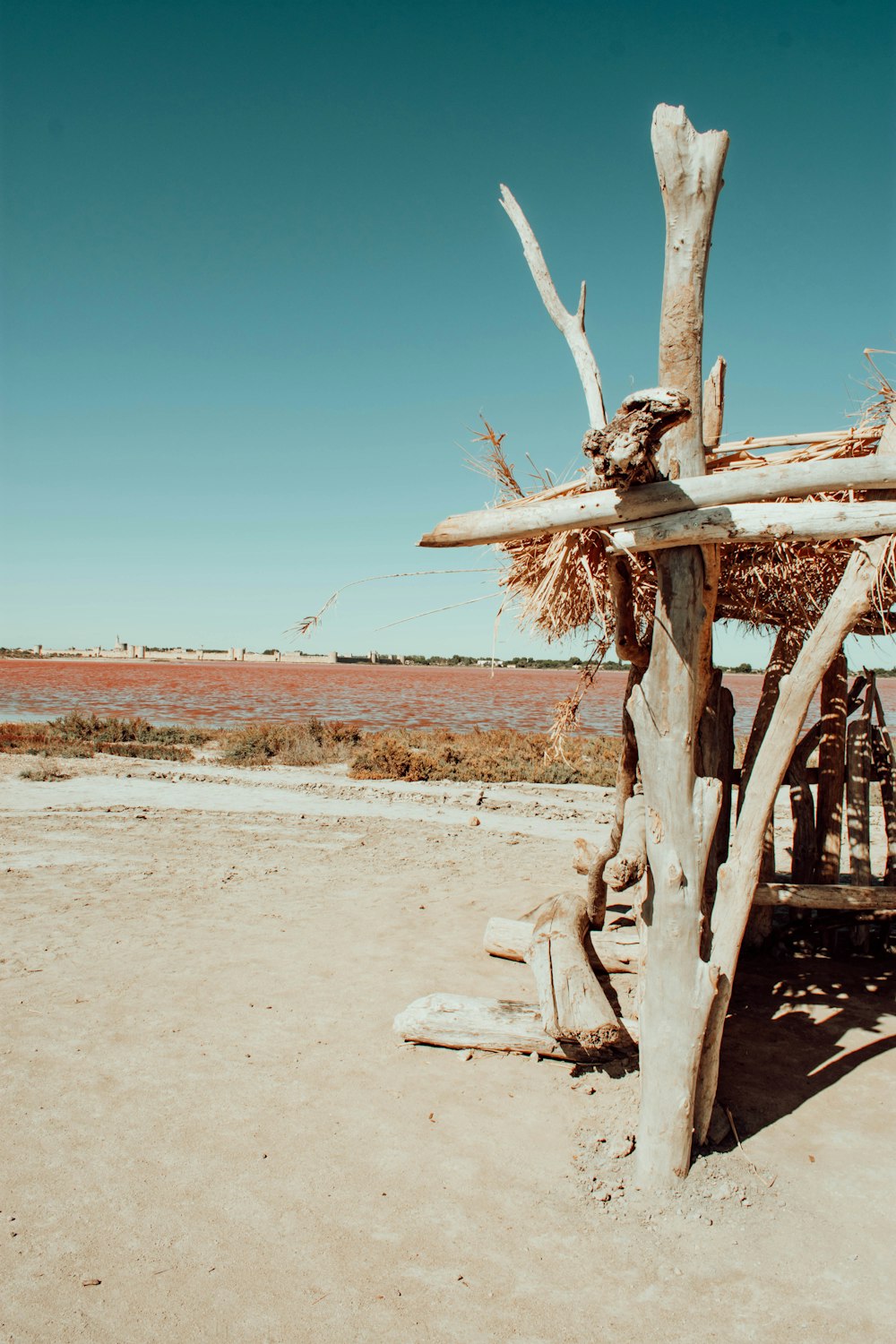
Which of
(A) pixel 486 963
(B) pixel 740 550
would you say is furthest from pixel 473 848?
(B) pixel 740 550

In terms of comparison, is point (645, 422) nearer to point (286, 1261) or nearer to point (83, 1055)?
point (286, 1261)

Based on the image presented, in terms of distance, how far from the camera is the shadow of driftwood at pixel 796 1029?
4.53 metres

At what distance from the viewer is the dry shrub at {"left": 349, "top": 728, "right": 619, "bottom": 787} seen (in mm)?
17141

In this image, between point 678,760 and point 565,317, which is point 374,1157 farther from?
point 565,317

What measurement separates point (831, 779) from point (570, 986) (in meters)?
2.95

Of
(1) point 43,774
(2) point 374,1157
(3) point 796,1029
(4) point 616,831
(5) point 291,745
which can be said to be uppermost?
(4) point 616,831

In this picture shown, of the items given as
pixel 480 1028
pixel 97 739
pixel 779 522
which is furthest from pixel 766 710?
pixel 97 739

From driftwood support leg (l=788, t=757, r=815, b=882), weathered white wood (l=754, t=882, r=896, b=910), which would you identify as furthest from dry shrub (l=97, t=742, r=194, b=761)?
weathered white wood (l=754, t=882, r=896, b=910)

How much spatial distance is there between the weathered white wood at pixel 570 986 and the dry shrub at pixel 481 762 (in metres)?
9.88

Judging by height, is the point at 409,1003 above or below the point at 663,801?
below

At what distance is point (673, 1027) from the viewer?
363 cm

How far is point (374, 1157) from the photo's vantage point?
4.04 meters

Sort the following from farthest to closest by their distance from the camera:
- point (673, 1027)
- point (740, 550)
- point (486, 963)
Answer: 1. point (486, 963)
2. point (740, 550)
3. point (673, 1027)

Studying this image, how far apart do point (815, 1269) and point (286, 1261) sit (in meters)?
2.16
